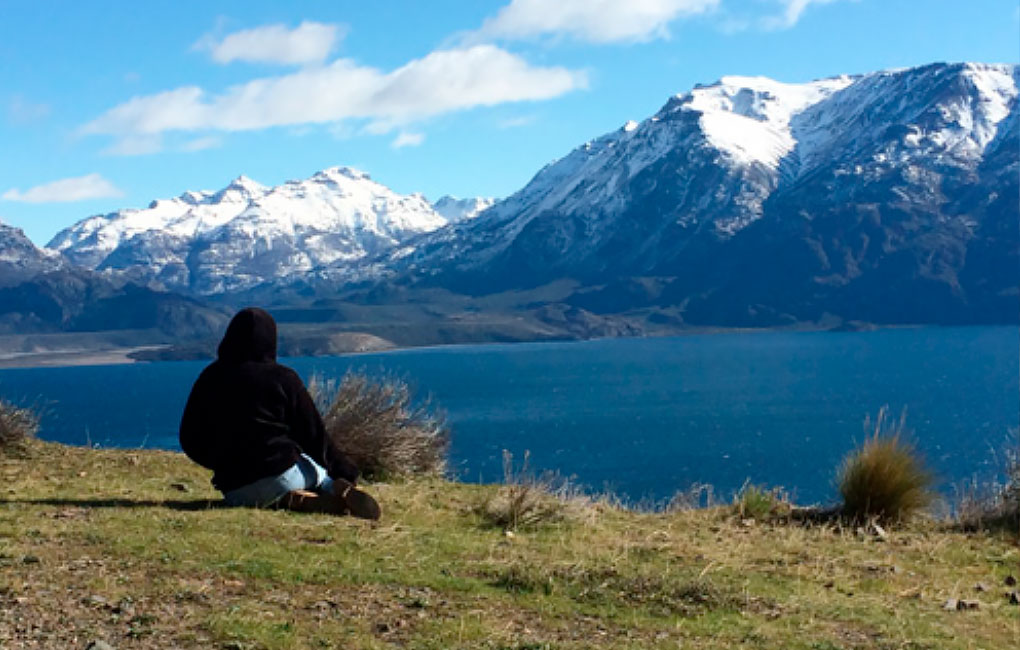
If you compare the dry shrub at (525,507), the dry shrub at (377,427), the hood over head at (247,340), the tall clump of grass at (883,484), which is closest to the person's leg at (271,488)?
the hood over head at (247,340)

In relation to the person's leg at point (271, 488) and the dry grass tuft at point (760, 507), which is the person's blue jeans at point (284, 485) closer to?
the person's leg at point (271, 488)

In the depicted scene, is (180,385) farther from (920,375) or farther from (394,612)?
(394,612)

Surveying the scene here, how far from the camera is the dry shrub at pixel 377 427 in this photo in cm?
1321

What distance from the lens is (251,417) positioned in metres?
9.07

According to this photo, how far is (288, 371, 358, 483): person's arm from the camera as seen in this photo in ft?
30.3

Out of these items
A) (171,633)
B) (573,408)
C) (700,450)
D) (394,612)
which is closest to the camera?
(171,633)

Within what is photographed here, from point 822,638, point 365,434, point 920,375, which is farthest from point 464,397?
point 822,638

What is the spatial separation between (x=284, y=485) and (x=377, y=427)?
4.27 m

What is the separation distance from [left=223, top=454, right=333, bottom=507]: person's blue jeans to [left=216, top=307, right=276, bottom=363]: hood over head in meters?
0.99

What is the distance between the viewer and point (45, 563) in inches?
272

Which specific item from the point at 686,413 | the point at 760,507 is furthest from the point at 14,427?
the point at 686,413

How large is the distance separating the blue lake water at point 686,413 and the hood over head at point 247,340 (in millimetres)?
13557

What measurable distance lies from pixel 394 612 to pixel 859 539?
558cm

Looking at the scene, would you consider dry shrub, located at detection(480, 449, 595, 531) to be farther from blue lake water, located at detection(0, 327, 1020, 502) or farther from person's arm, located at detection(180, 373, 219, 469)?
blue lake water, located at detection(0, 327, 1020, 502)
